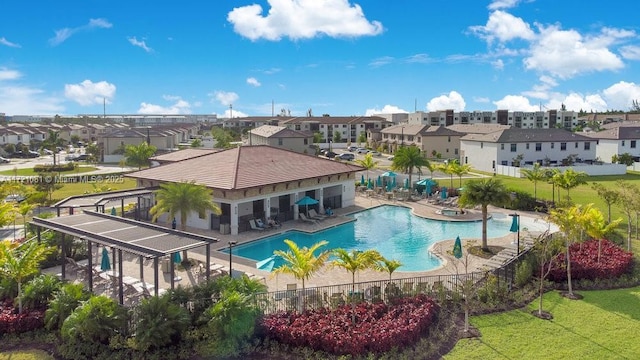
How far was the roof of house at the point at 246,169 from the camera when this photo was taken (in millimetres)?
32750

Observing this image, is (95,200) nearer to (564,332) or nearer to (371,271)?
(371,271)

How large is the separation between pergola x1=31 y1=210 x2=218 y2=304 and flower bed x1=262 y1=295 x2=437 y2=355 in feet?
13.8

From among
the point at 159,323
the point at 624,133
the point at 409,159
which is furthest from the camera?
the point at 624,133

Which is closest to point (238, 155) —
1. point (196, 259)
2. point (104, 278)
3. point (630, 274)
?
point (196, 259)

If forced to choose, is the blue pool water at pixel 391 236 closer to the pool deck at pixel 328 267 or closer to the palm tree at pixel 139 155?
the pool deck at pixel 328 267

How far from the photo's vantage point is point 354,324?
1625 cm

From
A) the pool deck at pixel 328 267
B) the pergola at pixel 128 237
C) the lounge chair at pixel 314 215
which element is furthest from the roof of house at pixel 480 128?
the pergola at pixel 128 237

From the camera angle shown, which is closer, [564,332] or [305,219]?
[564,332]

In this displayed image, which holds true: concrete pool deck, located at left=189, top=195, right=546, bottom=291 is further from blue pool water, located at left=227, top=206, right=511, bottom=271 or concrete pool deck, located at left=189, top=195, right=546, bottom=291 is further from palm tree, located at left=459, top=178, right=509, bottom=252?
palm tree, located at left=459, top=178, right=509, bottom=252

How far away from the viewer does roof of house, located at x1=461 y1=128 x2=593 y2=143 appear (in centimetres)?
6681

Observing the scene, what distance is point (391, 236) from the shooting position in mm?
32344

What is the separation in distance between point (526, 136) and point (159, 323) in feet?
209

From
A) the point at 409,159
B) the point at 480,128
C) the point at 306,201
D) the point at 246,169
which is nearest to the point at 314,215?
the point at 306,201

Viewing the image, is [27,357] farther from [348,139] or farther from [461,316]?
[348,139]
